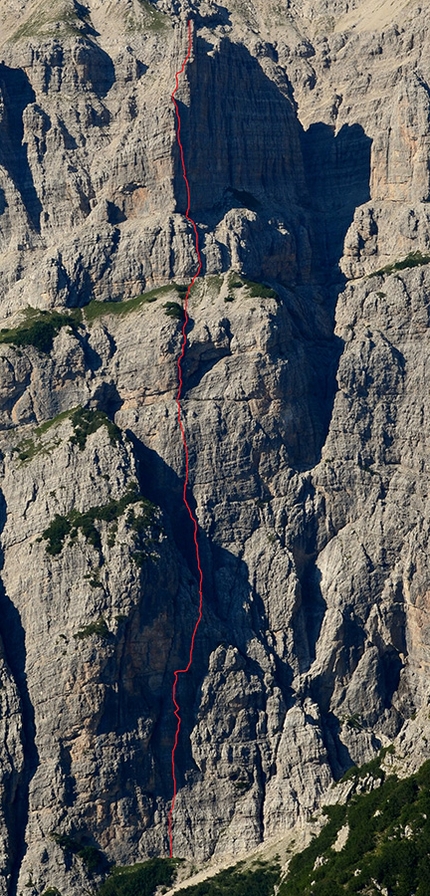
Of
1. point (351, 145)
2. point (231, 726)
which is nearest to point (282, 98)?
point (351, 145)

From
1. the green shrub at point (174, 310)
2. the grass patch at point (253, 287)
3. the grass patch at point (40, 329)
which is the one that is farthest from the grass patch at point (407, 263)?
the grass patch at point (40, 329)

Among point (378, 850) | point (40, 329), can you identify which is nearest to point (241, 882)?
point (378, 850)

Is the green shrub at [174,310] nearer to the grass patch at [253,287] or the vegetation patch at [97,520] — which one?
the grass patch at [253,287]

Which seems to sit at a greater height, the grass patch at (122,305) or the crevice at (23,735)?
the grass patch at (122,305)

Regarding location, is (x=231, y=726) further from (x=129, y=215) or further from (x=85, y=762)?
(x=129, y=215)

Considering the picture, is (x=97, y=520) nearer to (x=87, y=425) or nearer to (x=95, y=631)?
(x=87, y=425)

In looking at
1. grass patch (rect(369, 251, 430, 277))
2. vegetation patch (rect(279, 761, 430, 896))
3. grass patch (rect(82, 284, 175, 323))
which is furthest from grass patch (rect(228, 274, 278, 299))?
vegetation patch (rect(279, 761, 430, 896))

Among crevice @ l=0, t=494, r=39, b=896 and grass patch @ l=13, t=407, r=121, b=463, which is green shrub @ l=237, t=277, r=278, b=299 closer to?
grass patch @ l=13, t=407, r=121, b=463
